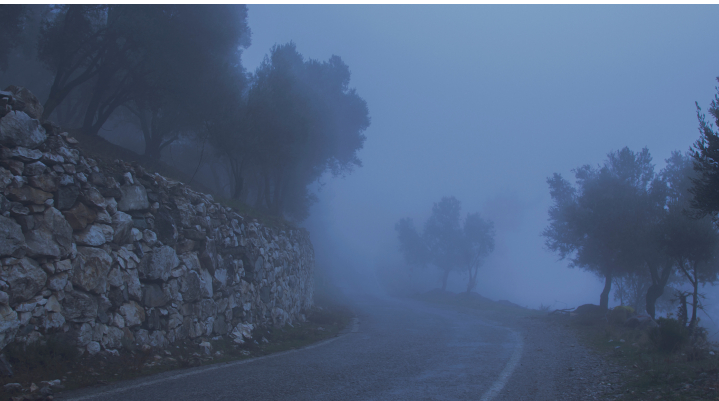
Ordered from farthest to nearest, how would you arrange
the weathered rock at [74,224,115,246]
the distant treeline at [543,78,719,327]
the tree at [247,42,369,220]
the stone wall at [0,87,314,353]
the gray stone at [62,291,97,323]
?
the tree at [247,42,369,220]
the distant treeline at [543,78,719,327]
the weathered rock at [74,224,115,246]
the gray stone at [62,291,97,323]
the stone wall at [0,87,314,353]

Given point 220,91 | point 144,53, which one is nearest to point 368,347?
point 220,91

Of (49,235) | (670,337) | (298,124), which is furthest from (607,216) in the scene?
(49,235)

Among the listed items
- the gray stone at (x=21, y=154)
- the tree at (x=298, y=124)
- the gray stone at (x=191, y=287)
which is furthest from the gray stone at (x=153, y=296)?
the tree at (x=298, y=124)

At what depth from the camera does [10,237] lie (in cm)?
586

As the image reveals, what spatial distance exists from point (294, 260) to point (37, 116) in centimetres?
1226

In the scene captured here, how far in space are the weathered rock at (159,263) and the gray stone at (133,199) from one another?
1.00 metres

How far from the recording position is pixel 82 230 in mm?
7039

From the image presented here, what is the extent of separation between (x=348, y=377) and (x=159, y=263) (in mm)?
4774

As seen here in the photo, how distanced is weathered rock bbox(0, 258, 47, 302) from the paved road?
5.90ft

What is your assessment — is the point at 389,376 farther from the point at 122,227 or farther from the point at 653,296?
the point at 653,296

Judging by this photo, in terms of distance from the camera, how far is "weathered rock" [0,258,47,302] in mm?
5723

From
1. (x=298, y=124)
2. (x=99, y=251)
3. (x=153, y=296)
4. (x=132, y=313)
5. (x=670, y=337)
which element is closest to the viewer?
(x=99, y=251)

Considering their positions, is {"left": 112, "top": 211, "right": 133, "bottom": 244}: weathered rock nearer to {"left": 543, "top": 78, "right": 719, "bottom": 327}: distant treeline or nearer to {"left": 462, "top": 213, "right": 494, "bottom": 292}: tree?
{"left": 543, "top": 78, "right": 719, "bottom": 327}: distant treeline

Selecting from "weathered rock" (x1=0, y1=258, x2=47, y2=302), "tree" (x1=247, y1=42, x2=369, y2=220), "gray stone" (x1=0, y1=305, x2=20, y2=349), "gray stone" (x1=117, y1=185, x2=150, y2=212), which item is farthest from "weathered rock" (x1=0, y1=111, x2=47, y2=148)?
"tree" (x1=247, y1=42, x2=369, y2=220)
